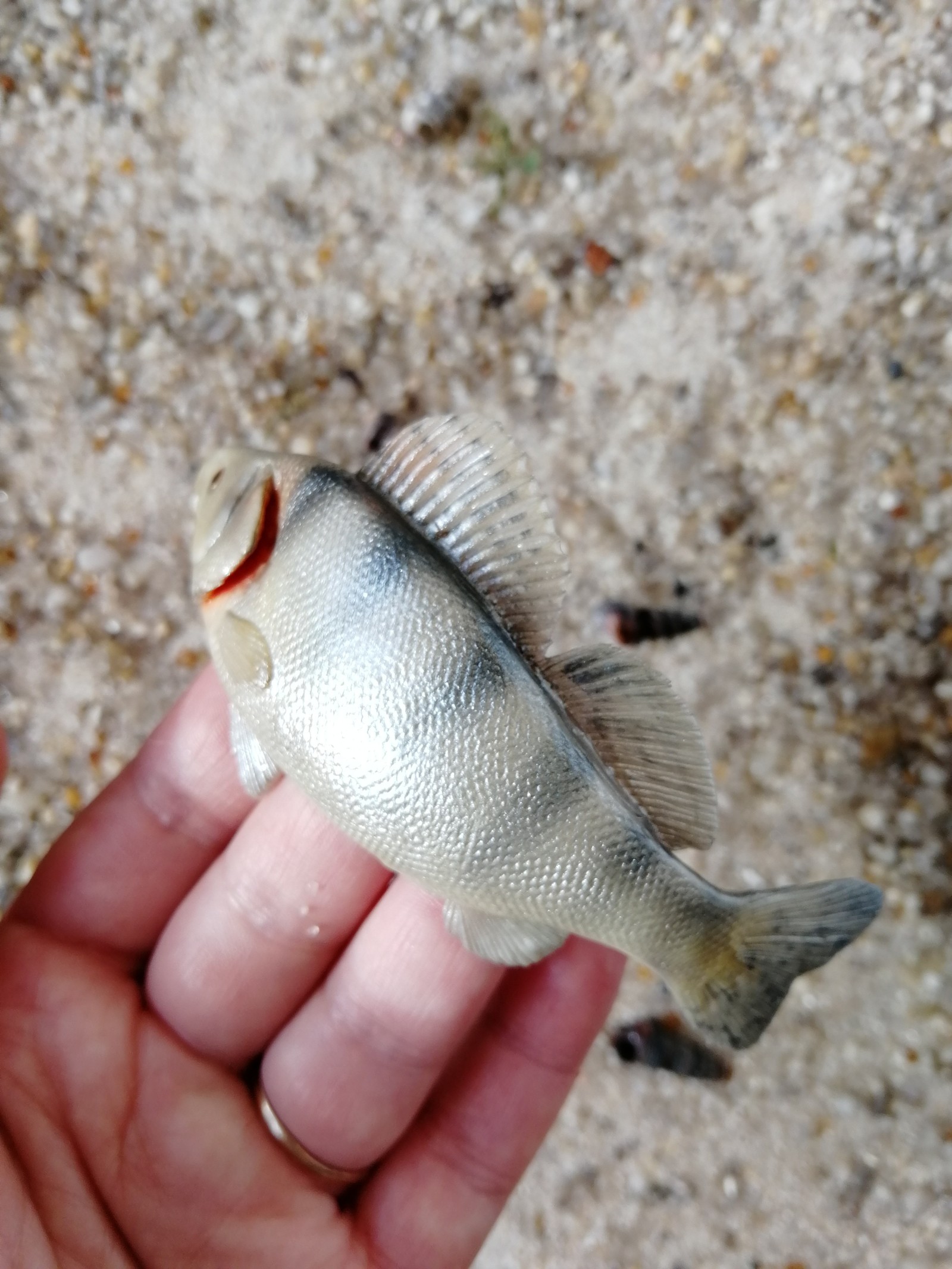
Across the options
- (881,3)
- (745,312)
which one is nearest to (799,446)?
(745,312)

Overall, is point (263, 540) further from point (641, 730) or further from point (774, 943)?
point (774, 943)

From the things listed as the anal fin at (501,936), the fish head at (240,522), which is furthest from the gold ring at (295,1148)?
the fish head at (240,522)

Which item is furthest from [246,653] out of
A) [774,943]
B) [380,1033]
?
[774,943]

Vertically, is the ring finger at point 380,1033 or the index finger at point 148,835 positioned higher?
the index finger at point 148,835

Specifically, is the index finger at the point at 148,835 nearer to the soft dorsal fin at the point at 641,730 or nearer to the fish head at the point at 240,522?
the fish head at the point at 240,522

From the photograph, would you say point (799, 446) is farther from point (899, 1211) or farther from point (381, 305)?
point (899, 1211)
